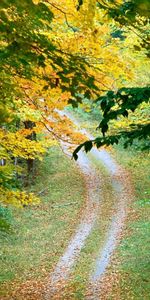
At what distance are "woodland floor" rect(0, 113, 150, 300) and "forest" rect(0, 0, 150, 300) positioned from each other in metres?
0.06

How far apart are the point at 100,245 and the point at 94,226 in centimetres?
271

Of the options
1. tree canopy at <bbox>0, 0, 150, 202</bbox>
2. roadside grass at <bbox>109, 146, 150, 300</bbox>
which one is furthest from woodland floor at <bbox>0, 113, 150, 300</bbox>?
tree canopy at <bbox>0, 0, 150, 202</bbox>

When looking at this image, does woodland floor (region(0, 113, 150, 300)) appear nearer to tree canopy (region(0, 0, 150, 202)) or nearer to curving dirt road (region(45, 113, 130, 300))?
curving dirt road (region(45, 113, 130, 300))

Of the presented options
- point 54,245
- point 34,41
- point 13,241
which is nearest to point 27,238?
point 13,241

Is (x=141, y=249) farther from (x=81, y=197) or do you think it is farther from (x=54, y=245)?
(x=81, y=197)

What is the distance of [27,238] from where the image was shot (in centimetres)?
1992

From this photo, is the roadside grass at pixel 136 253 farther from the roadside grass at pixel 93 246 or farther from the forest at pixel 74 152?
the roadside grass at pixel 93 246

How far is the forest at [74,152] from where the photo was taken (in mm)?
5270

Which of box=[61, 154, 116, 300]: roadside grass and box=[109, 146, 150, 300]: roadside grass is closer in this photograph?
box=[109, 146, 150, 300]: roadside grass

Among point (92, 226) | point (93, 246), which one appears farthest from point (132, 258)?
point (92, 226)

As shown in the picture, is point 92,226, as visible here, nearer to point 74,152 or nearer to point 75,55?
point 75,55

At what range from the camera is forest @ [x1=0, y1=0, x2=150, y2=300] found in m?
5.27

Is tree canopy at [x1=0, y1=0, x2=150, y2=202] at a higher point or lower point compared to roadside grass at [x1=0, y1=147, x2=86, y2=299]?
higher

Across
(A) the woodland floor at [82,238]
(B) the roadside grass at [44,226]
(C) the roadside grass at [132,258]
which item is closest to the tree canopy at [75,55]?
(B) the roadside grass at [44,226]
